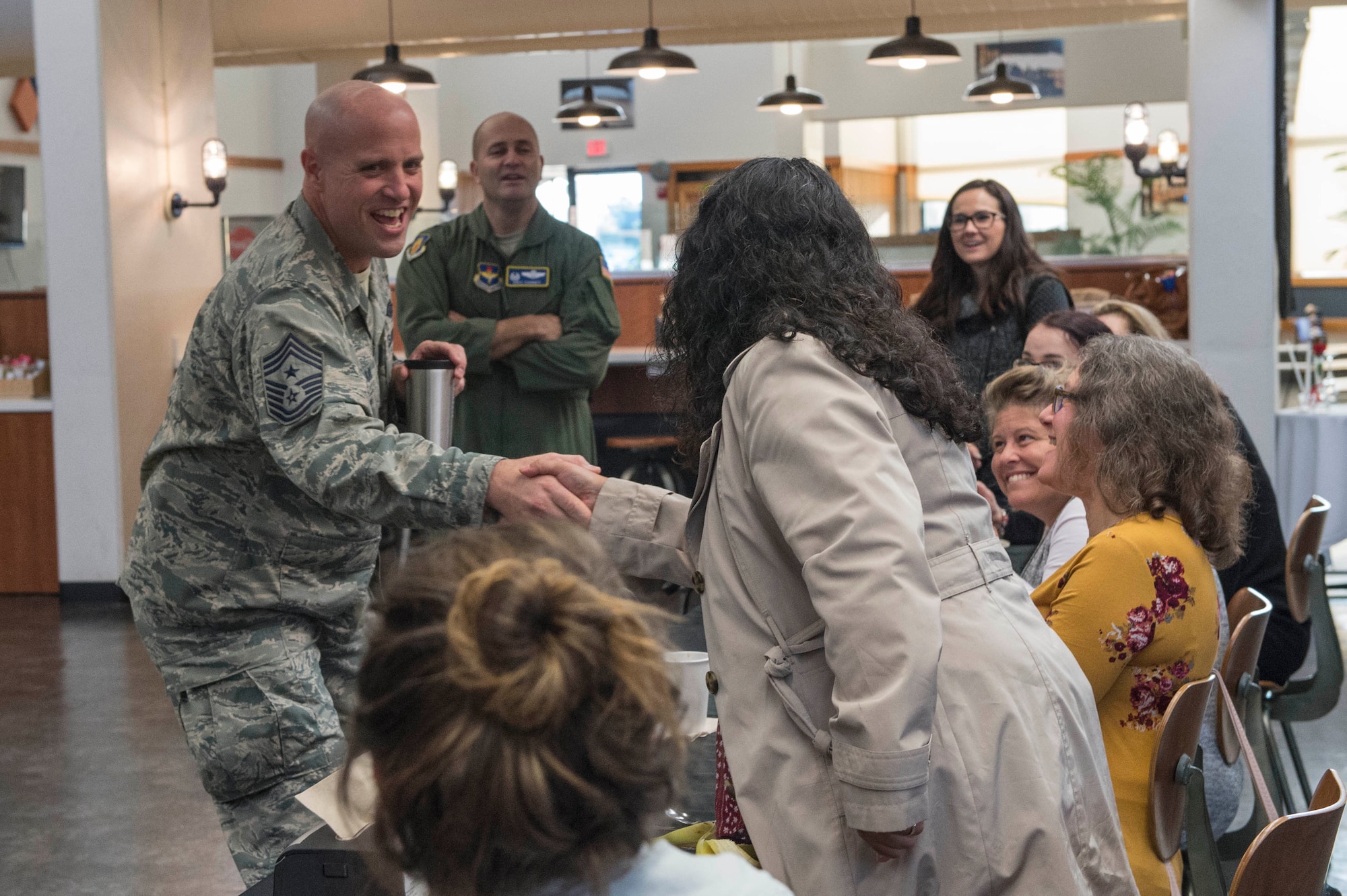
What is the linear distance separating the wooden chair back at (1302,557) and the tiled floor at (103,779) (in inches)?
24.3

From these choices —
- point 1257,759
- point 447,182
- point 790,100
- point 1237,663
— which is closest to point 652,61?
point 790,100

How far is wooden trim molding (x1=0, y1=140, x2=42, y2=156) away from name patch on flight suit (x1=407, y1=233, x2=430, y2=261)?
1167 centimetres

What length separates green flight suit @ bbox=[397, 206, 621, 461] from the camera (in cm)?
345

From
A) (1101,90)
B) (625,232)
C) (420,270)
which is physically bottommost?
(420,270)

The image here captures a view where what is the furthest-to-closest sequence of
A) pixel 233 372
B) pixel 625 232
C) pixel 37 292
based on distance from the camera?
1. pixel 625 232
2. pixel 37 292
3. pixel 233 372

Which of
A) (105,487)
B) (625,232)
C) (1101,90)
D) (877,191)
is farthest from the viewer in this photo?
(877,191)

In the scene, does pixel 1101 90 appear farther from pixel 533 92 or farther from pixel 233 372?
pixel 233 372

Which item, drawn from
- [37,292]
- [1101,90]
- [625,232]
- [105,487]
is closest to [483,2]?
[37,292]

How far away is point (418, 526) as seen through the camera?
5.86ft

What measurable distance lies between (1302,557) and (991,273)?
1.18 metres

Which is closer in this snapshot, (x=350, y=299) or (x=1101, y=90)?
(x=350, y=299)

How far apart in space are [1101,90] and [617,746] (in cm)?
1508

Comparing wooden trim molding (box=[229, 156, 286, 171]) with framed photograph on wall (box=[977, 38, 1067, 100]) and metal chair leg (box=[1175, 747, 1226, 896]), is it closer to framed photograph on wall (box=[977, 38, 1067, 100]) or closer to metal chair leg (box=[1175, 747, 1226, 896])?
framed photograph on wall (box=[977, 38, 1067, 100])

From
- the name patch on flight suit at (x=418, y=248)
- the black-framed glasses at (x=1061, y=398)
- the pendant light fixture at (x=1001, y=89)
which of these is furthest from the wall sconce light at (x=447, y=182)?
the black-framed glasses at (x=1061, y=398)
